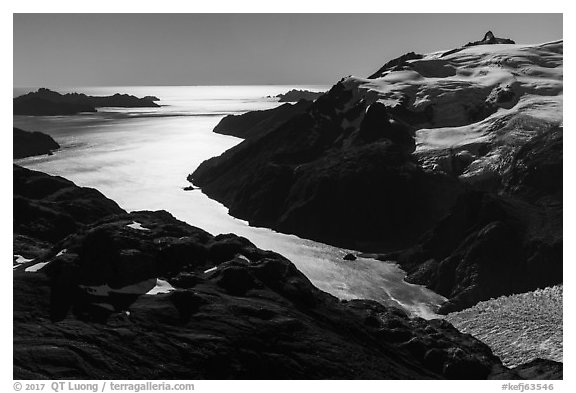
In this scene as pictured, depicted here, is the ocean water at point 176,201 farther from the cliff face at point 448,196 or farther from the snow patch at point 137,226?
the snow patch at point 137,226

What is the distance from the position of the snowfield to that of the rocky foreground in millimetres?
5996

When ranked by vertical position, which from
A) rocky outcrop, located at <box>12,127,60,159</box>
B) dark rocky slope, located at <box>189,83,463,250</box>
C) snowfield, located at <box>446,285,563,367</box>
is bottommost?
snowfield, located at <box>446,285,563,367</box>

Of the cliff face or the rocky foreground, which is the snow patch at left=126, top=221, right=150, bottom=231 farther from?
the cliff face

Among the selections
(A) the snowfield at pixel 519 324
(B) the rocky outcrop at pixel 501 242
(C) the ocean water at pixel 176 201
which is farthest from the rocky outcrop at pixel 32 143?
(A) the snowfield at pixel 519 324

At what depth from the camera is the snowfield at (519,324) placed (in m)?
88.6

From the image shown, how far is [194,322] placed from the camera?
72750 mm

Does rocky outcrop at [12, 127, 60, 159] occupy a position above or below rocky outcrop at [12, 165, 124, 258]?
above

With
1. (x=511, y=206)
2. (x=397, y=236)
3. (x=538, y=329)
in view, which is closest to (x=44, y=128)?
(x=397, y=236)

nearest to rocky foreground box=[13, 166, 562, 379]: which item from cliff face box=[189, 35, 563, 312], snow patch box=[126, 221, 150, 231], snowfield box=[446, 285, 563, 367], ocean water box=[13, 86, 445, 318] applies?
snow patch box=[126, 221, 150, 231]

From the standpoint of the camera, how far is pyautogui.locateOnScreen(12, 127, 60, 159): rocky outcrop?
529ft

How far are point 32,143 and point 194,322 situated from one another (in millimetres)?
110466

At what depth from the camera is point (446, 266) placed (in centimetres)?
13600

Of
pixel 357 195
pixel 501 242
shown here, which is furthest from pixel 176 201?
pixel 501 242

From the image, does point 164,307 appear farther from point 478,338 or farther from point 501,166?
point 501,166
